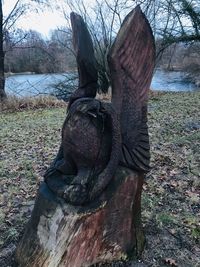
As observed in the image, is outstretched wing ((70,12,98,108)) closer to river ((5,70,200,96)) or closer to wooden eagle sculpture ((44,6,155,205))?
wooden eagle sculpture ((44,6,155,205))

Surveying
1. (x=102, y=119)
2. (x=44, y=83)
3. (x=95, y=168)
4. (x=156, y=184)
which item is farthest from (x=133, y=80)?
(x=44, y=83)

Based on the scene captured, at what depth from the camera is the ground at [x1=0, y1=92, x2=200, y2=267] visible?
9.52 ft

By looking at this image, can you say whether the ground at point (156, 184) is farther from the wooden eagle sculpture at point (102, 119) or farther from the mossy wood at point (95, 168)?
the wooden eagle sculpture at point (102, 119)

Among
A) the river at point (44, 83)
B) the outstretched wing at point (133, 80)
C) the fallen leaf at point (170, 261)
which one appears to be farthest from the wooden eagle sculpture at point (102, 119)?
the river at point (44, 83)

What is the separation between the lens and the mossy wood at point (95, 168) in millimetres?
2359

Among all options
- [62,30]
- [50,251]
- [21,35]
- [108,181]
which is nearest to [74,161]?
[108,181]

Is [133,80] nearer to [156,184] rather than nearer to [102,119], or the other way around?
[102,119]

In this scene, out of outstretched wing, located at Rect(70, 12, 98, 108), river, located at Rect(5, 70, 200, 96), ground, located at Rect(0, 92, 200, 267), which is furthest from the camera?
river, located at Rect(5, 70, 200, 96)

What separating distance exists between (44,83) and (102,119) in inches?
644

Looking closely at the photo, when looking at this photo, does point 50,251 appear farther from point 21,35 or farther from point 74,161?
point 21,35

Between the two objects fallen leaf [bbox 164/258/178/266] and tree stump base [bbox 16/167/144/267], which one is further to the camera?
fallen leaf [bbox 164/258/178/266]

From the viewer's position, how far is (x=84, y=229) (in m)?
2.36

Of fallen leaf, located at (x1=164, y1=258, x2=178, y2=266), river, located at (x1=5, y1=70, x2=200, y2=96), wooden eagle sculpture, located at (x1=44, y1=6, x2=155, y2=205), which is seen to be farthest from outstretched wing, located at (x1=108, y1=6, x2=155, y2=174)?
river, located at (x1=5, y1=70, x2=200, y2=96)

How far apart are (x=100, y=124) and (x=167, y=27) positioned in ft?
42.5
